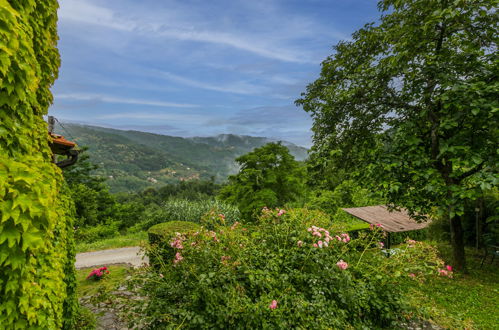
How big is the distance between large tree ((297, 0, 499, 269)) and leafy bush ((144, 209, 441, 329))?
1.82 m

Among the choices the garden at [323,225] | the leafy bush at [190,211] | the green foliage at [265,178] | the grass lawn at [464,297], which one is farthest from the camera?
the leafy bush at [190,211]

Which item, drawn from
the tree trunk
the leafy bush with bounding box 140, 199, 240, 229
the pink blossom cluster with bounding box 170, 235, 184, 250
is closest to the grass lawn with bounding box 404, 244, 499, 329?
the tree trunk

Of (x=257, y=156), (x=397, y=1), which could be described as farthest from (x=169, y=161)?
(x=397, y=1)

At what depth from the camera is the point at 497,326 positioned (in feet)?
12.9

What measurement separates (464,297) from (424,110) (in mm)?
3768

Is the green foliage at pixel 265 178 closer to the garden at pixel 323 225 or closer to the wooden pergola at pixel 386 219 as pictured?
the wooden pergola at pixel 386 219

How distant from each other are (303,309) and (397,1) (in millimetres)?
6291

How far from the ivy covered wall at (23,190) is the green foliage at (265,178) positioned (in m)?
9.36

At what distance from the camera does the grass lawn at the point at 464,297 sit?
137 inches

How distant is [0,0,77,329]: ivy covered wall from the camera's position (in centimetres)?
146

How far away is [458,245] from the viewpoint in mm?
6039

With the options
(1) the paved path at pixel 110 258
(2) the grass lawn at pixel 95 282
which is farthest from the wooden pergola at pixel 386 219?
(1) the paved path at pixel 110 258

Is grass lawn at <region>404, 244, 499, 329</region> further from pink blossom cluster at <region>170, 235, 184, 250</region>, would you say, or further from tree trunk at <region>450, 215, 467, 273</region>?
pink blossom cluster at <region>170, 235, 184, 250</region>

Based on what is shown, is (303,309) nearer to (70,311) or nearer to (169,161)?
(70,311)
